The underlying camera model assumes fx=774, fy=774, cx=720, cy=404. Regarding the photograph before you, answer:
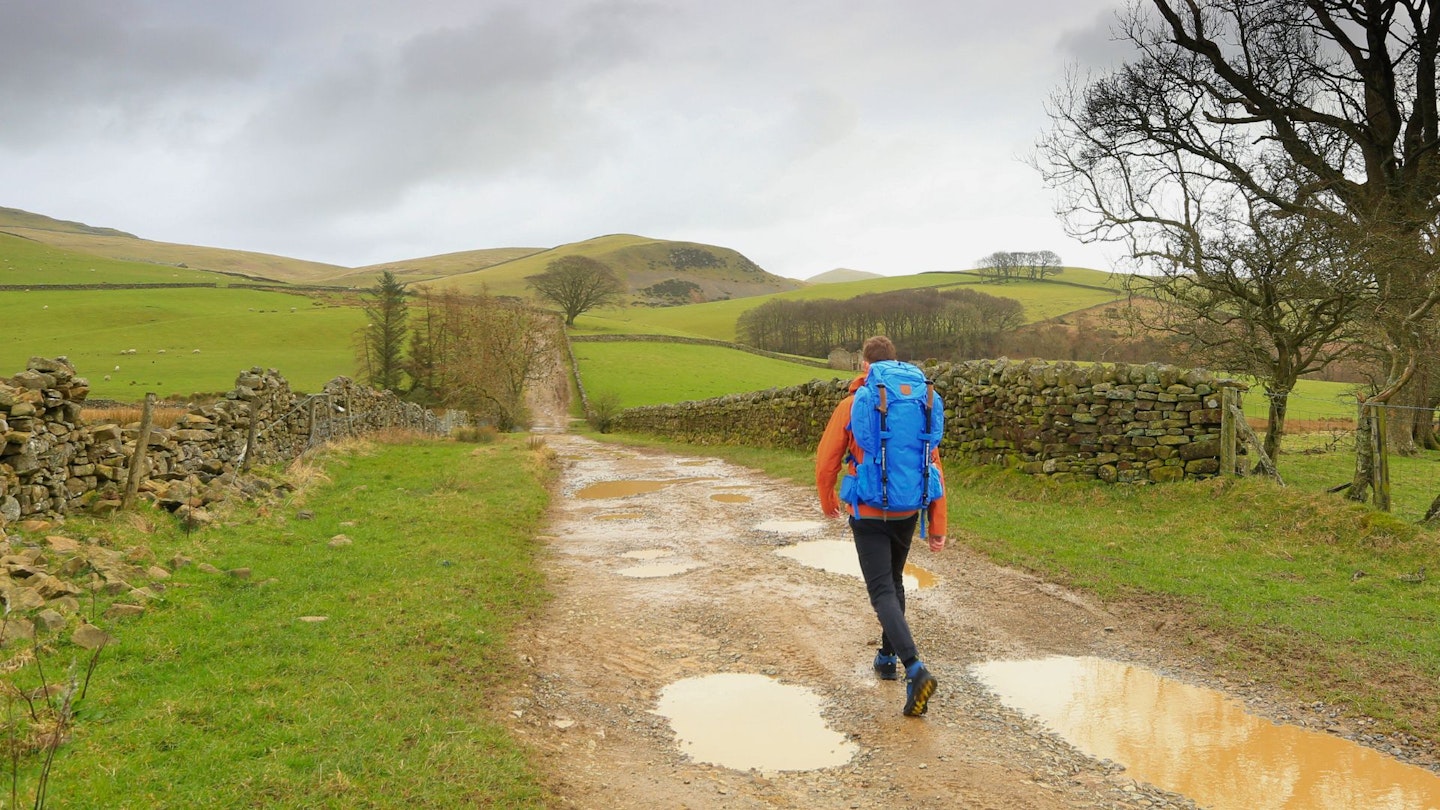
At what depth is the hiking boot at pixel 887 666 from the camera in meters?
5.06

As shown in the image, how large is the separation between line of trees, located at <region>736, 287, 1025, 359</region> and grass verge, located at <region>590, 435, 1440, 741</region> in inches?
1886

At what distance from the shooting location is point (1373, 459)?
9133 mm

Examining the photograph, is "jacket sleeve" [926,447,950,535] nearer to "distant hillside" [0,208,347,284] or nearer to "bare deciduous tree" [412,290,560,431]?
"bare deciduous tree" [412,290,560,431]

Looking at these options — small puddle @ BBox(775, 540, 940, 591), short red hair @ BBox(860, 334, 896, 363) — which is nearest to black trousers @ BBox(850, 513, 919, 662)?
short red hair @ BBox(860, 334, 896, 363)

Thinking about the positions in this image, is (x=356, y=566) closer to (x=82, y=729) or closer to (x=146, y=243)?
(x=82, y=729)

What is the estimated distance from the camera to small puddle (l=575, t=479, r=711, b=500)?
14586 millimetres

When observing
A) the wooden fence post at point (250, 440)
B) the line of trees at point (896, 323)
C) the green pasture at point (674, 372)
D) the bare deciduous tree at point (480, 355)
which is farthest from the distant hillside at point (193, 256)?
the wooden fence post at point (250, 440)

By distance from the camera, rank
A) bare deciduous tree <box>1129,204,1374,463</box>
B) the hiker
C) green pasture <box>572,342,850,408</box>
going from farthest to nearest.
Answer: green pasture <box>572,342,850,408</box>
bare deciduous tree <box>1129,204,1374,463</box>
the hiker

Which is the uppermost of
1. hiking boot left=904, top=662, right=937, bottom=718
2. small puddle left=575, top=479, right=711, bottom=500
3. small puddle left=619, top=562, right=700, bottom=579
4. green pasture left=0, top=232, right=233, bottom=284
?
green pasture left=0, top=232, right=233, bottom=284

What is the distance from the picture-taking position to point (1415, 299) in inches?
412

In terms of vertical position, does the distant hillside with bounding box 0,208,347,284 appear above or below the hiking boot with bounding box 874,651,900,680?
above

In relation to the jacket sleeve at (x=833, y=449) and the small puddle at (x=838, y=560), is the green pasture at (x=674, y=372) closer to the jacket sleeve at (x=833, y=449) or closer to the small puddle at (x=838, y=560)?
the small puddle at (x=838, y=560)

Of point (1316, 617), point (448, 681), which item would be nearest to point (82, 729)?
point (448, 681)

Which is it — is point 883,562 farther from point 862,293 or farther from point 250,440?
point 862,293
